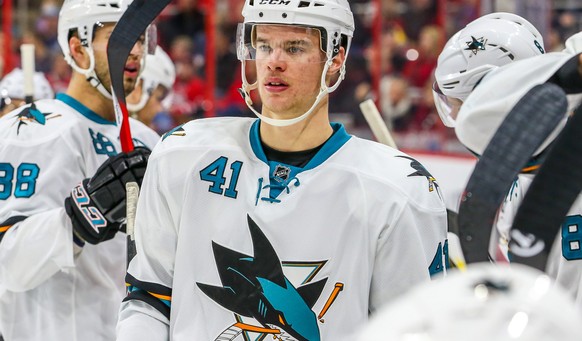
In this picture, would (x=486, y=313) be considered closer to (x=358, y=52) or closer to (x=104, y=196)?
(x=104, y=196)

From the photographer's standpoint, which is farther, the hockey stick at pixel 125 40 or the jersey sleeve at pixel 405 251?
the hockey stick at pixel 125 40

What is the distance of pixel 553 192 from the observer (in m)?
1.25

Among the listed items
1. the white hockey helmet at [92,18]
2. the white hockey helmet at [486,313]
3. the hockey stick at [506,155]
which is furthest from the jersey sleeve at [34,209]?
the white hockey helmet at [486,313]

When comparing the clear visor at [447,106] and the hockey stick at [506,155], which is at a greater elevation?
the hockey stick at [506,155]

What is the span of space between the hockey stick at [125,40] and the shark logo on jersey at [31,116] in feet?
0.86

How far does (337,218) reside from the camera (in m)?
1.96

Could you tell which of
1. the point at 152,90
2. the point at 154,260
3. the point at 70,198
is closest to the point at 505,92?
the point at 154,260

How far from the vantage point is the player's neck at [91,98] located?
2.68 m

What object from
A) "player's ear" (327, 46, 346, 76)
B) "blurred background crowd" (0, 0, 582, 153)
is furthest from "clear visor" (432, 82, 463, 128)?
"blurred background crowd" (0, 0, 582, 153)

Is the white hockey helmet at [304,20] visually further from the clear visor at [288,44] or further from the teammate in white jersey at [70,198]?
the teammate in white jersey at [70,198]

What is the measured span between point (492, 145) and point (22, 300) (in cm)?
163

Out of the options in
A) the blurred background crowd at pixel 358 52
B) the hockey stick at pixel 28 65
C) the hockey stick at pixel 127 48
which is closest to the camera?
the hockey stick at pixel 127 48

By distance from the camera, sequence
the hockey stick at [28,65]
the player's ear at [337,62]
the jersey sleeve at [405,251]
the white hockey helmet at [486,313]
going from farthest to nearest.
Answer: the hockey stick at [28,65] → the player's ear at [337,62] → the jersey sleeve at [405,251] → the white hockey helmet at [486,313]

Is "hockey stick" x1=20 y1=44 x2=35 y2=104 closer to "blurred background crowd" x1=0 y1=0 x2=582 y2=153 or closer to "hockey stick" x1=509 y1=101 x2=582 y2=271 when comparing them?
"hockey stick" x1=509 y1=101 x2=582 y2=271
